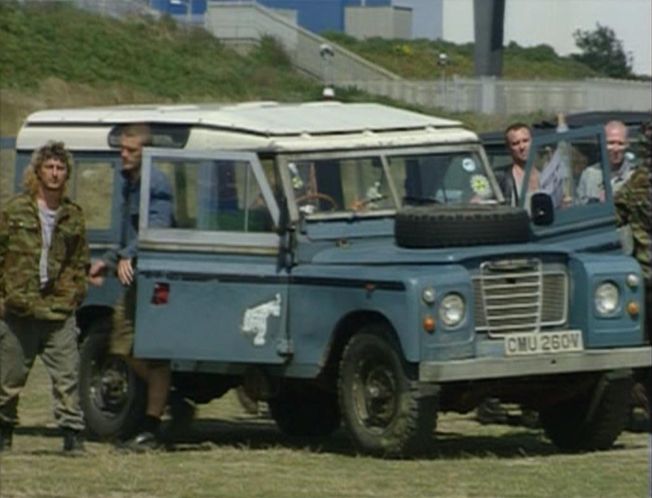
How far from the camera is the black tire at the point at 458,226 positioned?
43.3 feet

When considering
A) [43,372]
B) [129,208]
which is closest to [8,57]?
[43,372]

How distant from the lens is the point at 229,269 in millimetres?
13695

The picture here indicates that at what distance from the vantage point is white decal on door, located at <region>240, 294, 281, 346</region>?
13570mm

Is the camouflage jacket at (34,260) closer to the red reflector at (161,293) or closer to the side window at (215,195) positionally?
the red reflector at (161,293)

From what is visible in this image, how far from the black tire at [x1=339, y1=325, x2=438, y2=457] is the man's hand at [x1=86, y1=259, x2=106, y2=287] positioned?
5.86 ft

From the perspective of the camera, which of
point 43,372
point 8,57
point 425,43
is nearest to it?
point 43,372

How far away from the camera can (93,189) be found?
1491 cm

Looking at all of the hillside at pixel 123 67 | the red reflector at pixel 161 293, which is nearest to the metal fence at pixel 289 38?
the hillside at pixel 123 67

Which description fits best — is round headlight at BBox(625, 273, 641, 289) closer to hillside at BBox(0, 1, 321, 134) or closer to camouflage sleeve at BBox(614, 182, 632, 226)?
camouflage sleeve at BBox(614, 182, 632, 226)

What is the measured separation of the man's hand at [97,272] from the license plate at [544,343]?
8.75ft

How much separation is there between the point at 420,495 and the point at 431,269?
187 cm

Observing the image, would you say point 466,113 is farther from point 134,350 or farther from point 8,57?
point 134,350

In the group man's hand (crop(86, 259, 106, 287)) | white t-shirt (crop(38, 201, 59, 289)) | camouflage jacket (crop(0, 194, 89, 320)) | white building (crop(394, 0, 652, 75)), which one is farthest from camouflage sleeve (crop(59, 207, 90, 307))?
white building (crop(394, 0, 652, 75))

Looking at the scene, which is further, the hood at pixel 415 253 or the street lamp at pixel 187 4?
the street lamp at pixel 187 4
